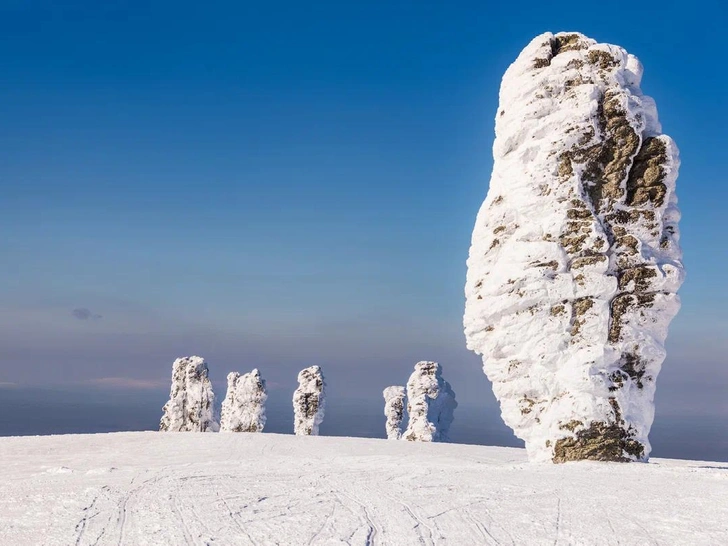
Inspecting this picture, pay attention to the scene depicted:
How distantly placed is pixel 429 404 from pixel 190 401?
1205cm

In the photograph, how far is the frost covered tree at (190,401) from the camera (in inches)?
1256

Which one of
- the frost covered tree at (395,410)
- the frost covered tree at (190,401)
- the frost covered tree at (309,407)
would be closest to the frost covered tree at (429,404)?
the frost covered tree at (395,410)

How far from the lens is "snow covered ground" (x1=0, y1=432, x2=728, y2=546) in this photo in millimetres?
6758

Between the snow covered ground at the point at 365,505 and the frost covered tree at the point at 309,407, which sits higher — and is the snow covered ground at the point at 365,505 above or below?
below

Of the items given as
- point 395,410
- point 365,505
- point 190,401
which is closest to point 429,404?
point 395,410

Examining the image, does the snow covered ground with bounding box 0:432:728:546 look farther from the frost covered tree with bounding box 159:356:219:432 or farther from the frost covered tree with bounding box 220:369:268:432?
the frost covered tree with bounding box 159:356:219:432

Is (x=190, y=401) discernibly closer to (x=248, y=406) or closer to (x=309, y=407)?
(x=248, y=406)

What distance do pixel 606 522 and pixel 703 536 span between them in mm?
987

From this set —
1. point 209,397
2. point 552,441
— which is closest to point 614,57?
point 552,441

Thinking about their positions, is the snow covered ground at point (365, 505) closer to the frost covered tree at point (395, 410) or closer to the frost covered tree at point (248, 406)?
the frost covered tree at point (248, 406)

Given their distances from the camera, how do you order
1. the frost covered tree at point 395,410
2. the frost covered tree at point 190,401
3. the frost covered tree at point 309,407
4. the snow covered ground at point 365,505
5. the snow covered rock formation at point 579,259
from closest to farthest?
the snow covered ground at point 365,505
the snow covered rock formation at point 579,259
the frost covered tree at point 190,401
the frost covered tree at point 309,407
the frost covered tree at point 395,410

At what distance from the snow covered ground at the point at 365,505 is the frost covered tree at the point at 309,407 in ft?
69.0

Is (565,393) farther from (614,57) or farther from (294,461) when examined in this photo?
(614,57)

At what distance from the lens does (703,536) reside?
22.9ft
